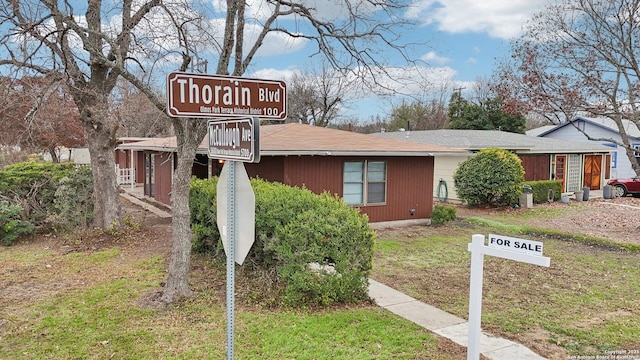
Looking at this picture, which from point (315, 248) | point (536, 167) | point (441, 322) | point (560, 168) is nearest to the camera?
point (441, 322)

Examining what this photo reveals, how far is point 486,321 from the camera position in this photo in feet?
18.9

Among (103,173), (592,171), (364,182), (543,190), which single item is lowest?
(543,190)

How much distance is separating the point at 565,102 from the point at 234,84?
39.8 ft

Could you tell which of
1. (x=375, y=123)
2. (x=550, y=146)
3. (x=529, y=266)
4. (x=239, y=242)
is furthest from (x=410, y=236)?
(x=375, y=123)

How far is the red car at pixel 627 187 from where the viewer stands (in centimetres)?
2191

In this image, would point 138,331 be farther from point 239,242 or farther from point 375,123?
point 375,123

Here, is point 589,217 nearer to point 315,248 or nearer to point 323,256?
point 323,256

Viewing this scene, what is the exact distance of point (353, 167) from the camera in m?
13.0

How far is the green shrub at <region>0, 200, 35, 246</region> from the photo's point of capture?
10125 millimetres

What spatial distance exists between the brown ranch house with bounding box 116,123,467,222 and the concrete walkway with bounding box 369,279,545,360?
5.35 metres

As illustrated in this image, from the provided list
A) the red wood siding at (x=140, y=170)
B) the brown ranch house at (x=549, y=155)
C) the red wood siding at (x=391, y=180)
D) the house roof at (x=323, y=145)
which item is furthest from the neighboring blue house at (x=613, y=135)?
the red wood siding at (x=140, y=170)

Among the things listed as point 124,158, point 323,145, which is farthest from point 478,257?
point 124,158

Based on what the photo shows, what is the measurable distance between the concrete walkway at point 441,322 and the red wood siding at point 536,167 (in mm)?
16888

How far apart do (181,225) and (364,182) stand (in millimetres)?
7762
